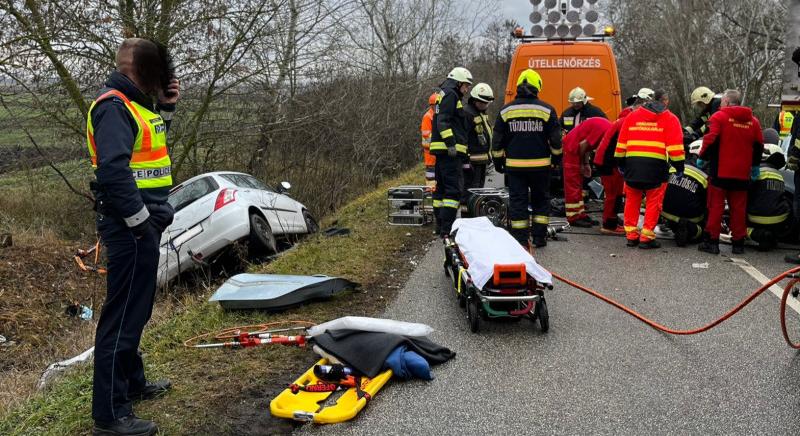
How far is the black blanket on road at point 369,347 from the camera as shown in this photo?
14.4ft

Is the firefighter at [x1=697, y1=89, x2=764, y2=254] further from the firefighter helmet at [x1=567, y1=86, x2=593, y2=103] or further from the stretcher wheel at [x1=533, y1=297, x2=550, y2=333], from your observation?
the stretcher wheel at [x1=533, y1=297, x2=550, y2=333]

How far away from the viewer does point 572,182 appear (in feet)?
33.0

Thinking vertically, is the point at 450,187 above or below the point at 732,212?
above

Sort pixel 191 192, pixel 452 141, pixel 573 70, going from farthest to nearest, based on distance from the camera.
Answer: pixel 573 70 → pixel 191 192 → pixel 452 141

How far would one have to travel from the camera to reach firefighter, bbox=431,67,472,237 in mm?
8914

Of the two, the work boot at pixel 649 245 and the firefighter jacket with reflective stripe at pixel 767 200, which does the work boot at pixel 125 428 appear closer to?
the work boot at pixel 649 245

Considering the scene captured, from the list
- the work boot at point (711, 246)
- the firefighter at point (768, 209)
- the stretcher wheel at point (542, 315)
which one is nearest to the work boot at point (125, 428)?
the stretcher wheel at point (542, 315)

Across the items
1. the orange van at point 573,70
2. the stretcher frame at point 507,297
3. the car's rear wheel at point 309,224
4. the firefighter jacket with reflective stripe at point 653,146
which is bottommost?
the car's rear wheel at point 309,224

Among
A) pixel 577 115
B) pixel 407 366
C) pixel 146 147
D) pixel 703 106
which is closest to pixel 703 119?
pixel 703 106

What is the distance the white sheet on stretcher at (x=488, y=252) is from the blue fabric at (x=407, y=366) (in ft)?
3.54

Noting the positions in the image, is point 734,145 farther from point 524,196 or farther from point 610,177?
point 524,196

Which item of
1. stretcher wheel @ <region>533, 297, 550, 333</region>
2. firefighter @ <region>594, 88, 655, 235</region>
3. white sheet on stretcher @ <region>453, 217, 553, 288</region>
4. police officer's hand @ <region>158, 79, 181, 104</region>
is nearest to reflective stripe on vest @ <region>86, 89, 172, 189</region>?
police officer's hand @ <region>158, 79, 181, 104</region>

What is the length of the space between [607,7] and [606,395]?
3928 centimetres

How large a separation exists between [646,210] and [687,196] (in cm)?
66
